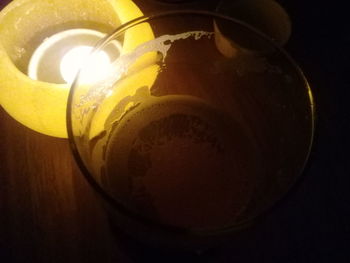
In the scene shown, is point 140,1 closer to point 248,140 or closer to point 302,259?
point 248,140

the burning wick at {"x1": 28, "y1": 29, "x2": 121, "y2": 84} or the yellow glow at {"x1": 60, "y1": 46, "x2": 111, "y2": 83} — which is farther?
the burning wick at {"x1": 28, "y1": 29, "x2": 121, "y2": 84}

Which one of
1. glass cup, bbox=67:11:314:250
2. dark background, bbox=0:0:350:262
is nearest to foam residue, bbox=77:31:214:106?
glass cup, bbox=67:11:314:250

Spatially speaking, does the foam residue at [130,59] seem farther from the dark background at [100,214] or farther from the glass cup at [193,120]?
the dark background at [100,214]

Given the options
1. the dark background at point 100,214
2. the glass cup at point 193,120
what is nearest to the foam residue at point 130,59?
the glass cup at point 193,120

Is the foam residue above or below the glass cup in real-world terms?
above

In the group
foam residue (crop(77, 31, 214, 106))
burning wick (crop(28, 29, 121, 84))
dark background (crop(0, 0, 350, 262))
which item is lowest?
dark background (crop(0, 0, 350, 262))

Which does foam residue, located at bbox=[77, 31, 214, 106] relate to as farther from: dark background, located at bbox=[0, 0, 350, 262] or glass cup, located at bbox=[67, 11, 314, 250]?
dark background, located at bbox=[0, 0, 350, 262]
